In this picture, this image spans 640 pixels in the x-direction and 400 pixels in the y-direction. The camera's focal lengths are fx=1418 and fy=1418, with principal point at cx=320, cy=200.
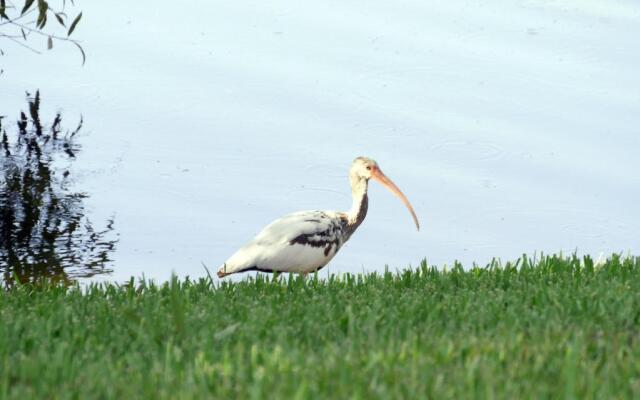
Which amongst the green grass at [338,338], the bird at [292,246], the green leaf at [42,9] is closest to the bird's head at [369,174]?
the bird at [292,246]

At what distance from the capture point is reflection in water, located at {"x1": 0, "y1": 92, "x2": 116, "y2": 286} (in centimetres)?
1284

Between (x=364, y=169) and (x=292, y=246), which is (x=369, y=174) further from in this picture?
(x=292, y=246)

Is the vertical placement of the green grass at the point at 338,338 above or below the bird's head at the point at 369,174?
below

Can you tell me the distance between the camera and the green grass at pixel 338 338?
18.4 feet

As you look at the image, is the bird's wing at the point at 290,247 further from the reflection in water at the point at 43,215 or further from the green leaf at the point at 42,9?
the reflection in water at the point at 43,215

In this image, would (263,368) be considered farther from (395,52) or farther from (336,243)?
(395,52)

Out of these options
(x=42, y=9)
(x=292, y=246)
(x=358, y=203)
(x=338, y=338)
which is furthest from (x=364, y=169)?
(x=338, y=338)

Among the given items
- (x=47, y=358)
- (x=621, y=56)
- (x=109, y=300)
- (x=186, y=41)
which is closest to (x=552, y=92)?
(x=621, y=56)

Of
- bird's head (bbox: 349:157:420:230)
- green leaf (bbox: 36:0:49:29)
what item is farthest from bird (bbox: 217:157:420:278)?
green leaf (bbox: 36:0:49:29)

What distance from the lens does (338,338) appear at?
6.66m

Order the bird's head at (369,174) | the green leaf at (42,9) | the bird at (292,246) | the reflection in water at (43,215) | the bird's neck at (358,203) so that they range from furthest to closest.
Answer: the reflection in water at (43,215)
the bird's head at (369,174)
the bird's neck at (358,203)
the bird at (292,246)
the green leaf at (42,9)

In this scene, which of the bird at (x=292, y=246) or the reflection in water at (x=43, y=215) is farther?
the reflection in water at (x=43, y=215)

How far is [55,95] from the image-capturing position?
1747 centimetres

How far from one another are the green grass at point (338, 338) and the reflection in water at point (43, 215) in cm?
405
